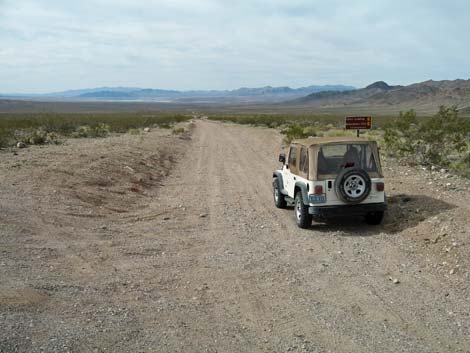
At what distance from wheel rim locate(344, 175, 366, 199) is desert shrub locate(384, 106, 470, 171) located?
28.6ft

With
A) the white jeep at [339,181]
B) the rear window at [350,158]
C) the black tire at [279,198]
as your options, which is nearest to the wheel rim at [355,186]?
the white jeep at [339,181]

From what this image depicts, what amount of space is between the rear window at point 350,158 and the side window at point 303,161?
33 centimetres

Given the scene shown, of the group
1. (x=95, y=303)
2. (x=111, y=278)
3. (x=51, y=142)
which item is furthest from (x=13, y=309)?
(x=51, y=142)

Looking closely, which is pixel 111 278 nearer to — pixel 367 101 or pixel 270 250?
pixel 270 250

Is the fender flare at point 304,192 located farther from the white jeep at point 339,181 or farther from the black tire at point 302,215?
the black tire at point 302,215

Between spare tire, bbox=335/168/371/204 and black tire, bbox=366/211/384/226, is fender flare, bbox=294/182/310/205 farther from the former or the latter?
black tire, bbox=366/211/384/226

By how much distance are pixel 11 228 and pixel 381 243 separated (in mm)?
6071

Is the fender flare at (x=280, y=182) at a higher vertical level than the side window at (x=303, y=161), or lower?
lower

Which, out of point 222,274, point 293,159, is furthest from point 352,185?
point 222,274

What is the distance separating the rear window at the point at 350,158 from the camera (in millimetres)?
9039

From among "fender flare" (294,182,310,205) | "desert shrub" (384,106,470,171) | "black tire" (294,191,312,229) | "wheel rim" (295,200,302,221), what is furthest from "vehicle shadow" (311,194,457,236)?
"desert shrub" (384,106,470,171)

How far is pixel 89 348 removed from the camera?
182 inches

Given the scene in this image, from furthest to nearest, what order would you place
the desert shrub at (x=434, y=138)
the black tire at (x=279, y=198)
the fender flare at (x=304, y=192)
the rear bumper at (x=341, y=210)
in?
the desert shrub at (x=434, y=138) → the black tire at (x=279, y=198) → the fender flare at (x=304, y=192) → the rear bumper at (x=341, y=210)

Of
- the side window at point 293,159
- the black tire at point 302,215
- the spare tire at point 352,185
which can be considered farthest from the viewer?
the side window at point 293,159
